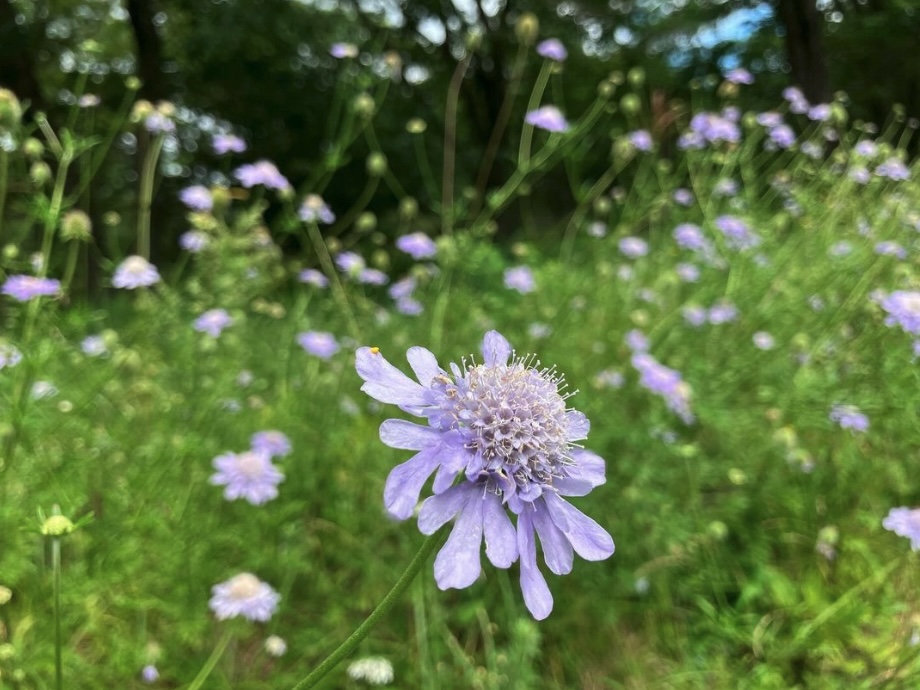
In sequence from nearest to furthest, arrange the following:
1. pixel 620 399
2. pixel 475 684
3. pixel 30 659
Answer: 1. pixel 30 659
2. pixel 475 684
3. pixel 620 399

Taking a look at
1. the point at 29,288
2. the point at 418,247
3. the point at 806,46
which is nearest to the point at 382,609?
the point at 29,288

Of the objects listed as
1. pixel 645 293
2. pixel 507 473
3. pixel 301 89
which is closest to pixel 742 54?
pixel 645 293

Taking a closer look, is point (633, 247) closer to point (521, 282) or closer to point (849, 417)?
point (521, 282)

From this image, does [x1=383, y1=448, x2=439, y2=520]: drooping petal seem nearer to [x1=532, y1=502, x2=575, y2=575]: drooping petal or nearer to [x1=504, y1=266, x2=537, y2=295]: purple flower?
[x1=532, y1=502, x2=575, y2=575]: drooping petal

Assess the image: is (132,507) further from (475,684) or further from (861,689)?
(861,689)

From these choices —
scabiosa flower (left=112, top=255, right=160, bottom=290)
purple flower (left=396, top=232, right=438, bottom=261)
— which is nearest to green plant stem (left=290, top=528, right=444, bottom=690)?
scabiosa flower (left=112, top=255, right=160, bottom=290)

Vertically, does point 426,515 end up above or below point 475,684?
above

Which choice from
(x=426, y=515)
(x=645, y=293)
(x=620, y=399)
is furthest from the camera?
(x=645, y=293)
